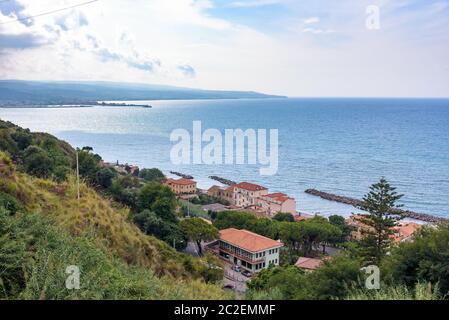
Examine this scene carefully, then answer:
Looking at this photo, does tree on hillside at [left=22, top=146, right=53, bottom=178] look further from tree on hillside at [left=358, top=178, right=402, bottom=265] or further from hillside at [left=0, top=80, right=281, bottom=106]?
hillside at [left=0, top=80, right=281, bottom=106]

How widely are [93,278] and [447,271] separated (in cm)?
436

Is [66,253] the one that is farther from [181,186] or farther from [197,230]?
[181,186]

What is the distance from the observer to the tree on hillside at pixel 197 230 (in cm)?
1816

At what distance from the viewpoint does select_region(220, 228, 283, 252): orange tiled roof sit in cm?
1912

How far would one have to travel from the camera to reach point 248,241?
1975 centimetres

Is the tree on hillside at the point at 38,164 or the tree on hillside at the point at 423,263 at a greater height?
the tree on hillside at the point at 38,164

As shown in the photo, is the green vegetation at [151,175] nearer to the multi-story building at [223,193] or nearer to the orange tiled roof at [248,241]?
the multi-story building at [223,193]

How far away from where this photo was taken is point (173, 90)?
10331cm

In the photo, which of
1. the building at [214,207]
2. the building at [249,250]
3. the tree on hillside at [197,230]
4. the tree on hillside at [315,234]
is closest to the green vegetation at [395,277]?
the tree on hillside at [197,230]

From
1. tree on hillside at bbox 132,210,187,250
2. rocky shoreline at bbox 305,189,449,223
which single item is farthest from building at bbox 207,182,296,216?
tree on hillside at bbox 132,210,187,250

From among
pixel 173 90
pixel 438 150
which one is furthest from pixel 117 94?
pixel 438 150

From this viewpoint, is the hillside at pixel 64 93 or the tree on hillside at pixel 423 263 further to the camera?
the hillside at pixel 64 93

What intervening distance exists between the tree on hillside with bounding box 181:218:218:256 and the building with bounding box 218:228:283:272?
1.30 metres
